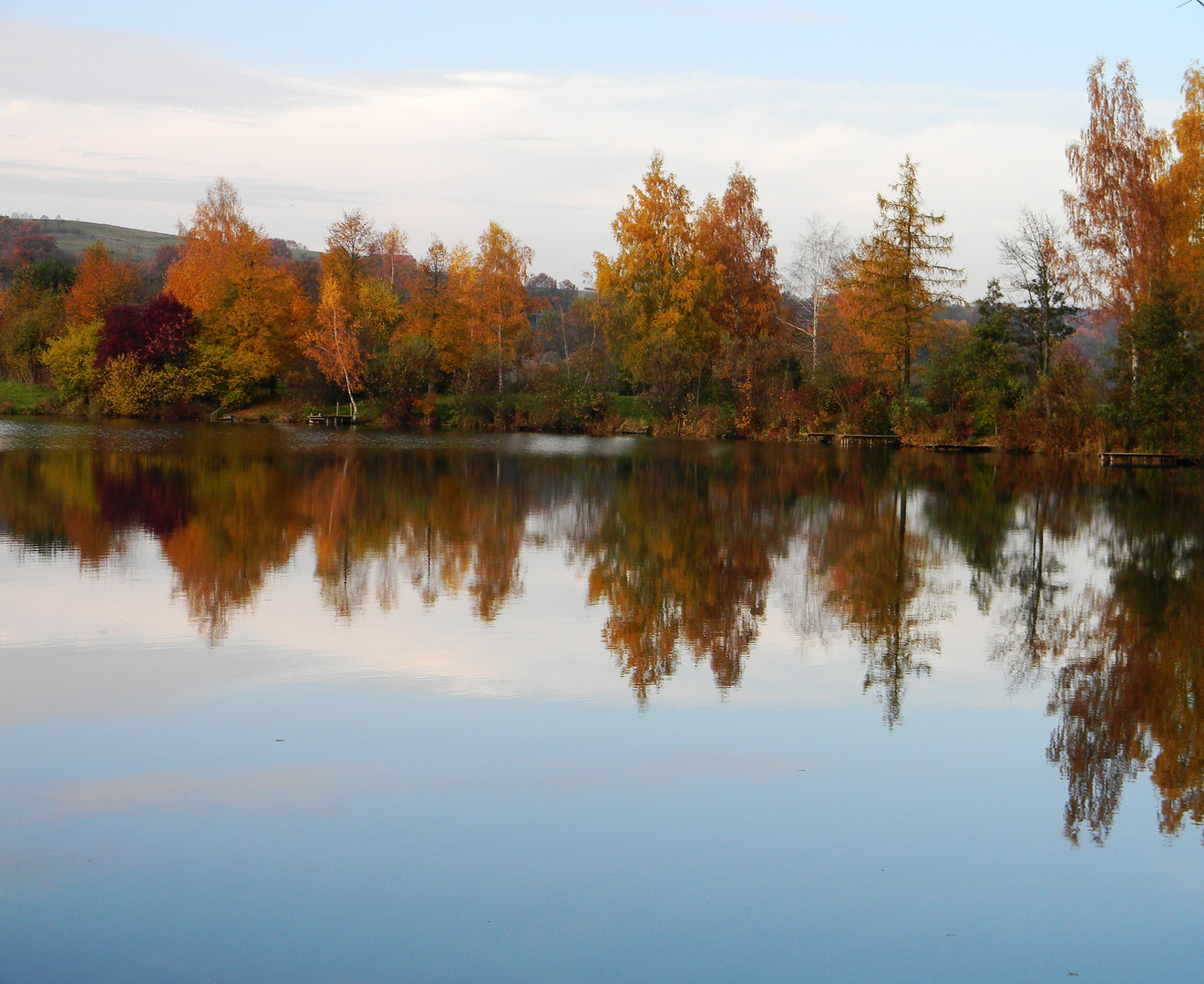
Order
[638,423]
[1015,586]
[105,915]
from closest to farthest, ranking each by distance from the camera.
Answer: [105,915]
[1015,586]
[638,423]

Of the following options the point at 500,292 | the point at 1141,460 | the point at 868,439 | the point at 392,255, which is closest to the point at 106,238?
the point at 392,255

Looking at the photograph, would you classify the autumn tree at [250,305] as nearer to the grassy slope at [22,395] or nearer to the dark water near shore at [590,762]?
the grassy slope at [22,395]

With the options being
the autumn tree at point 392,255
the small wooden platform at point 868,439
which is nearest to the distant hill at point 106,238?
the autumn tree at point 392,255

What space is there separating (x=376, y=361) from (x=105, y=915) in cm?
4734

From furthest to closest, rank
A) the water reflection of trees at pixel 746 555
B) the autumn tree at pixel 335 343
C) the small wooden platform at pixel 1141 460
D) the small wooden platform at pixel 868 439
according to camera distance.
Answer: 1. the autumn tree at pixel 335 343
2. the small wooden platform at pixel 868 439
3. the small wooden platform at pixel 1141 460
4. the water reflection of trees at pixel 746 555

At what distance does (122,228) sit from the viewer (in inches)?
4660

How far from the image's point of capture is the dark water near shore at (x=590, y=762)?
373cm

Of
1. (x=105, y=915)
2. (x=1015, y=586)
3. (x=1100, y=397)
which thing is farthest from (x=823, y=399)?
(x=105, y=915)

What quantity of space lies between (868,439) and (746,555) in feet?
103

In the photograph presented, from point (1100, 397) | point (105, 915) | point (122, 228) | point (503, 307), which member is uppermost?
point (122, 228)

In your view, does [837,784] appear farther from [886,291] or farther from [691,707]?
[886,291]

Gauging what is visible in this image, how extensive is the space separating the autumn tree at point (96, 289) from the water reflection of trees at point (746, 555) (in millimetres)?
34906

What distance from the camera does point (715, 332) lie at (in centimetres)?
4712

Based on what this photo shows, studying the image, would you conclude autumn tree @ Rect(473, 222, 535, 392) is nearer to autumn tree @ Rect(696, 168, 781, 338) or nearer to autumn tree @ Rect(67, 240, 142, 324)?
autumn tree @ Rect(696, 168, 781, 338)
